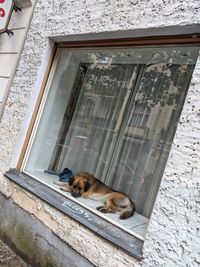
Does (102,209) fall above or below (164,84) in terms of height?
below

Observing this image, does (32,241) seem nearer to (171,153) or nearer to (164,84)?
(171,153)

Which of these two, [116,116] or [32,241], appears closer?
[32,241]

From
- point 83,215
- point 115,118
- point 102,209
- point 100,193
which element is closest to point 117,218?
point 102,209

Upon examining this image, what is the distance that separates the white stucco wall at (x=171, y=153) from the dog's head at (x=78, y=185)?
381mm

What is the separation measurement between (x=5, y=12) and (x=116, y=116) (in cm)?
209

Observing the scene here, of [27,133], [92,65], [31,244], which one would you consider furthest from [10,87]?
[31,244]

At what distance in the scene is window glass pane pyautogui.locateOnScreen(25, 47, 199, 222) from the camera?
3516 millimetres

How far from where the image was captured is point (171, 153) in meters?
2.52

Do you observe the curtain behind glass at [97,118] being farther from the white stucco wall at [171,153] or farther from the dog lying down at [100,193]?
the white stucco wall at [171,153]

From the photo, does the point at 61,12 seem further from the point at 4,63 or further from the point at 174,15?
the point at 174,15

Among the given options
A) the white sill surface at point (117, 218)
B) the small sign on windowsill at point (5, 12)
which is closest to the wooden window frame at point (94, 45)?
the white sill surface at point (117, 218)

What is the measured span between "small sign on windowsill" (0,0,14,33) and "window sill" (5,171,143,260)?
2.00m

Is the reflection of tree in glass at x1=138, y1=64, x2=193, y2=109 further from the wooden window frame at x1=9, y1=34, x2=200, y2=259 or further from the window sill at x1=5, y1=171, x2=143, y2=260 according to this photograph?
the window sill at x1=5, y1=171, x2=143, y2=260

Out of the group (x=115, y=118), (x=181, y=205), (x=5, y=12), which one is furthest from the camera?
(x=5, y=12)
